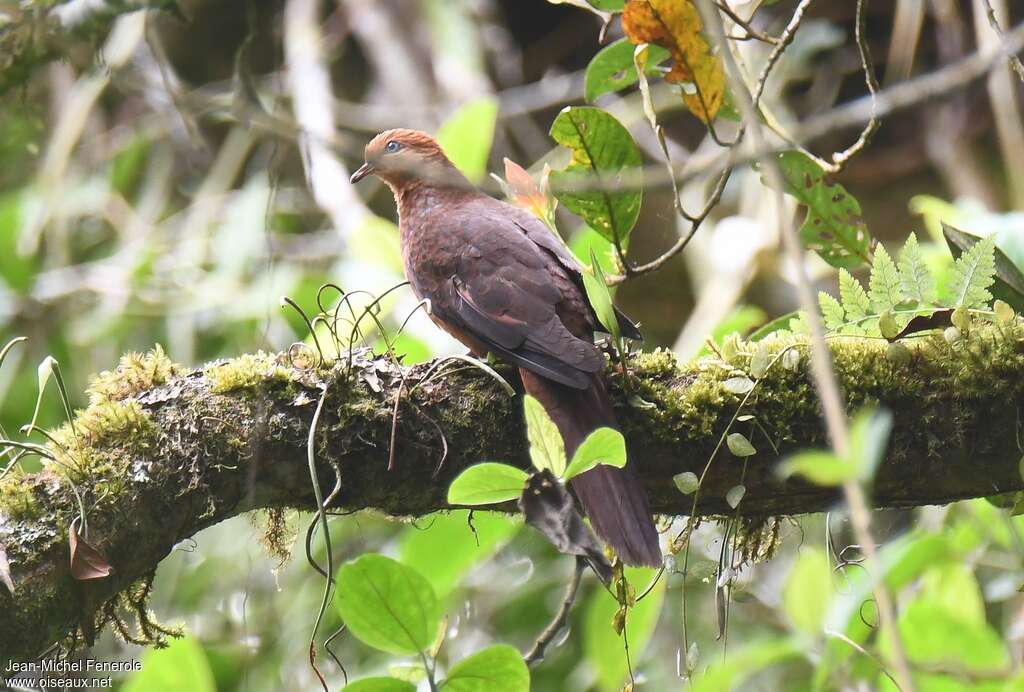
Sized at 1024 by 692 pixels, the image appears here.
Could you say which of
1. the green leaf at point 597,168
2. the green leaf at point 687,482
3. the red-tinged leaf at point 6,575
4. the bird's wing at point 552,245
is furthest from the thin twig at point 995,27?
the red-tinged leaf at point 6,575

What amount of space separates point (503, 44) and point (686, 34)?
3.12 m

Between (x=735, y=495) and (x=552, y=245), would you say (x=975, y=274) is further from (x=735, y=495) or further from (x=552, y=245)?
(x=552, y=245)

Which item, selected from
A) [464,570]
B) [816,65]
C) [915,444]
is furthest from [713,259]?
[915,444]

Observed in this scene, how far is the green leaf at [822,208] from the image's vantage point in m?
2.24

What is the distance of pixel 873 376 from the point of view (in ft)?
6.36

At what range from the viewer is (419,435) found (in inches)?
76.7

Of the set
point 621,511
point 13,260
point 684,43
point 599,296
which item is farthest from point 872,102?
point 13,260

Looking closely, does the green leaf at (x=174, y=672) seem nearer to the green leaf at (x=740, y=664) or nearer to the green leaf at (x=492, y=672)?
the green leaf at (x=492, y=672)

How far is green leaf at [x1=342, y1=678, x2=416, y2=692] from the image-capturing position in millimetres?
1678

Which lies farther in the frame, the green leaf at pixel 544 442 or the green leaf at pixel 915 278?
the green leaf at pixel 915 278

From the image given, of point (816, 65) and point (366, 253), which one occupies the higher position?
point (816, 65)

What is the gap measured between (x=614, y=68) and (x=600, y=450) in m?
1.12

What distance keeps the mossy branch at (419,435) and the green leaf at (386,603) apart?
0.32 metres

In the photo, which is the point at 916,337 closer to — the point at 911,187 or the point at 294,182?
the point at 911,187
